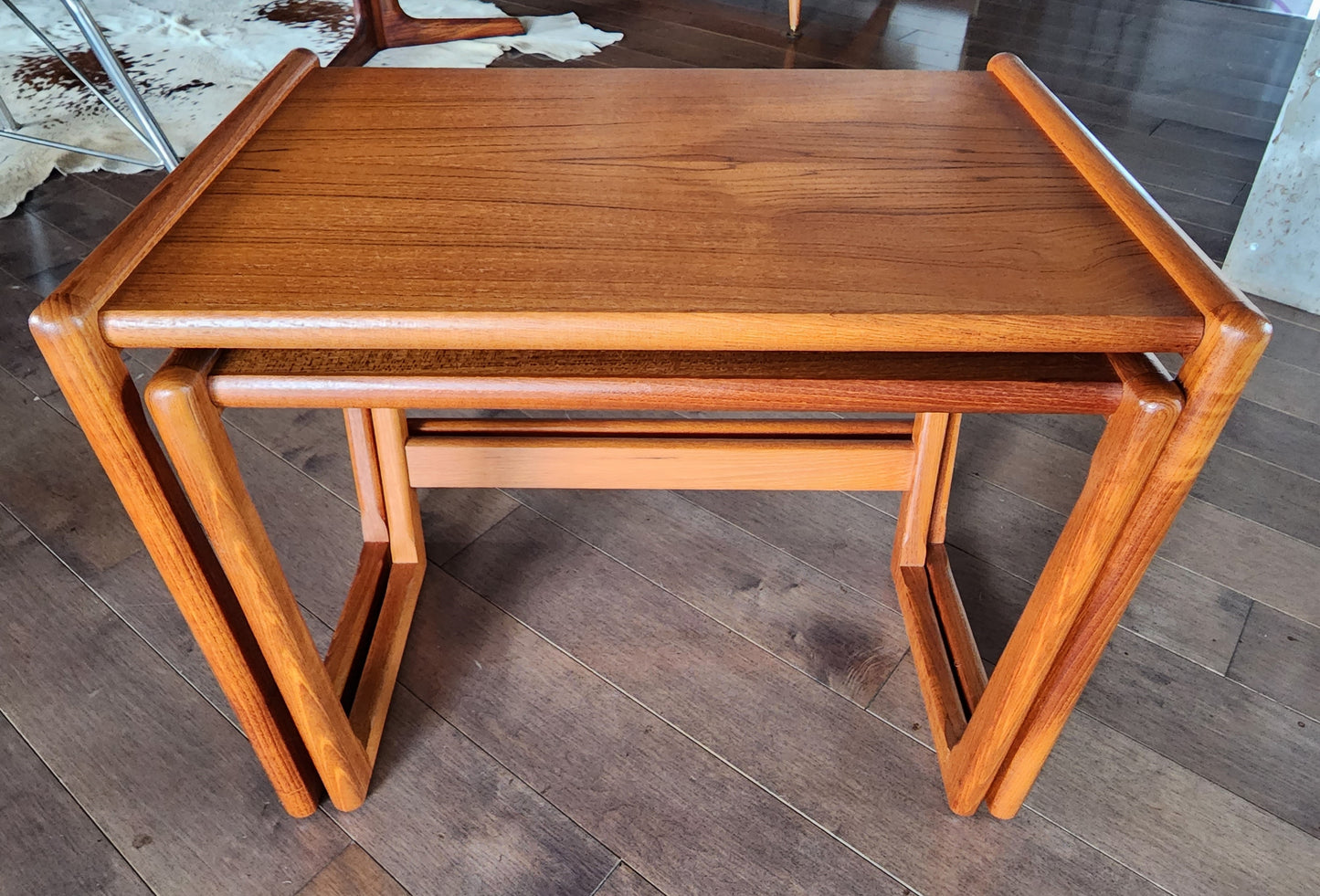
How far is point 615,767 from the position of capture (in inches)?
34.6

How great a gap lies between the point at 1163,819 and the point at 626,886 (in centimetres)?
47

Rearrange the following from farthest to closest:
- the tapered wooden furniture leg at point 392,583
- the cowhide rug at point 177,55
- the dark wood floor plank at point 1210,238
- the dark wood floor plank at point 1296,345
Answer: the cowhide rug at point 177,55
the dark wood floor plank at point 1210,238
the dark wood floor plank at point 1296,345
the tapered wooden furniture leg at point 392,583

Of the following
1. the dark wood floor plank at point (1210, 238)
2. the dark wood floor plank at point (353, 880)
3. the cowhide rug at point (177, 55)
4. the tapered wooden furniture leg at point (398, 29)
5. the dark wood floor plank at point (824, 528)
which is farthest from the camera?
the tapered wooden furniture leg at point (398, 29)

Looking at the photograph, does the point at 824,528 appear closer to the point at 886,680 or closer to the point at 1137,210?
the point at 886,680

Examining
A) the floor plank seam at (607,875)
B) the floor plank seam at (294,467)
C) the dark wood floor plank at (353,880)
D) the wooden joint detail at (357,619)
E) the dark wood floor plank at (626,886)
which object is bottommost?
the floor plank seam at (294,467)

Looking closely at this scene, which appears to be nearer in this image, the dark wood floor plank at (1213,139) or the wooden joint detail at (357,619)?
the wooden joint detail at (357,619)

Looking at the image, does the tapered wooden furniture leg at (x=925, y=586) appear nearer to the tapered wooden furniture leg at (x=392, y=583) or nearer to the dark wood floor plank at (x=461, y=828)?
the dark wood floor plank at (x=461, y=828)

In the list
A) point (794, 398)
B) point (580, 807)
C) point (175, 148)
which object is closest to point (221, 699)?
point (580, 807)

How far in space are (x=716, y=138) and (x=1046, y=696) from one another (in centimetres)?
50

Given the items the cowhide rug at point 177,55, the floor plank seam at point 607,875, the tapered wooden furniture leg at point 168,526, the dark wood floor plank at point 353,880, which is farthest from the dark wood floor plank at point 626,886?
the cowhide rug at point 177,55

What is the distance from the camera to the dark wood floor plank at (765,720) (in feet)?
2.67

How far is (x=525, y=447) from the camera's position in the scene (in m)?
0.99

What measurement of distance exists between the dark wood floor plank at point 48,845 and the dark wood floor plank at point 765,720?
12.8 inches

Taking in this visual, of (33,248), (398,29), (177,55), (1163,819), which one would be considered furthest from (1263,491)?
(177,55)
